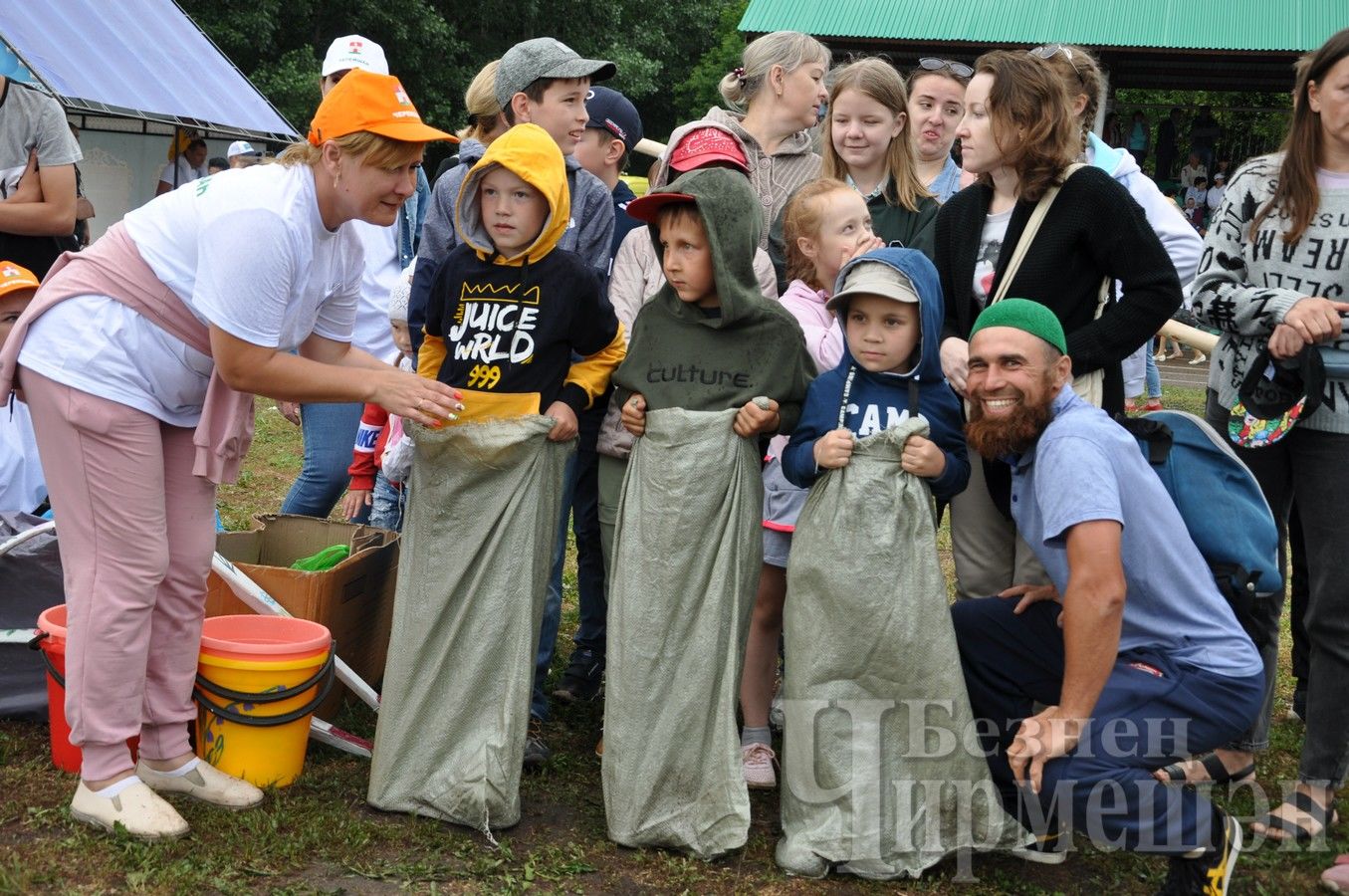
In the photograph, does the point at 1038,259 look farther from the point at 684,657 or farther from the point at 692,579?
the point at 684,657

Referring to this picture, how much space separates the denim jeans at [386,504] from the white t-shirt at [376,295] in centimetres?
48

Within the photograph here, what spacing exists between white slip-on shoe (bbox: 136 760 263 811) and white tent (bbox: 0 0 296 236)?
21.3 feet

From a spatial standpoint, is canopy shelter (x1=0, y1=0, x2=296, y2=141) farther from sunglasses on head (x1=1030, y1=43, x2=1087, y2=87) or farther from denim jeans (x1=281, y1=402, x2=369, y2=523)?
sunglasses on head (x1=1030, y1=43, x2=1087, y2=87)

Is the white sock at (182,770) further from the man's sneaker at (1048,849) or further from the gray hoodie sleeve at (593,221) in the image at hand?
the man's sneaker at (1048,849)

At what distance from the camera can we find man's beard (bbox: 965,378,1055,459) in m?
3.07

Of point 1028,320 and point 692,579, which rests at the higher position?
Result: point 1028,320

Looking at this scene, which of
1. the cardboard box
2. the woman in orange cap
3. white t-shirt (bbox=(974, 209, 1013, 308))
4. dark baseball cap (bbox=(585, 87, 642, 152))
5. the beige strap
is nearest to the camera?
the woman in orange cap

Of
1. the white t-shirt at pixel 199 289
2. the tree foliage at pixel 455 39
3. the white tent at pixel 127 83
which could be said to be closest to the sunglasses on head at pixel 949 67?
the white t-shirt at pixel 199 289

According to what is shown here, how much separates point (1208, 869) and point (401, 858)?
1906 mm

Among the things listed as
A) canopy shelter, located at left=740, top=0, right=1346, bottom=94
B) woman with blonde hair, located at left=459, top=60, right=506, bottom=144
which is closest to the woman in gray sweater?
woman with blonde hair, located at left=459, top=60, right=506, bottom=144

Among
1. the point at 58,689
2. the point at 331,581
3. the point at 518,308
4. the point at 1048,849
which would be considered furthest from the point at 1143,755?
the point at 58,689

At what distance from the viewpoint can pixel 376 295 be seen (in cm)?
478

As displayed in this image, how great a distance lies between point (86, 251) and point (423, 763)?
5.07ft

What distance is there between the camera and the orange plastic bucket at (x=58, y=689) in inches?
136
